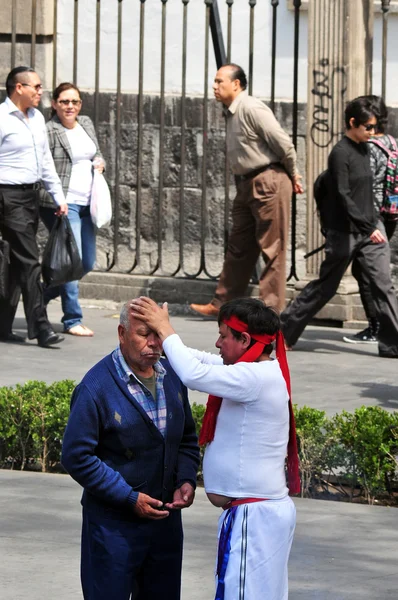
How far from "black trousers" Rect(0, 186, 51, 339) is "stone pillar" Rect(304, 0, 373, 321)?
7.85 ft

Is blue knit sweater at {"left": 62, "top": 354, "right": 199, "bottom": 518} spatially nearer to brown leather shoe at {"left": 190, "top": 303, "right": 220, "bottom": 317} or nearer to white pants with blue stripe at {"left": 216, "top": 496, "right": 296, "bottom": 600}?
white pants with blue stripe at {"left": 216, "top": 496, "right": 296, "bottom": 600}

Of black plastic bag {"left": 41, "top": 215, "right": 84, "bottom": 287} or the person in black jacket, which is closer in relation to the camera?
the person in black jacket

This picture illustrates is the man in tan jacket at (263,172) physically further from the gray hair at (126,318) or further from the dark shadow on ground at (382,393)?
the gray hair at (126,318)

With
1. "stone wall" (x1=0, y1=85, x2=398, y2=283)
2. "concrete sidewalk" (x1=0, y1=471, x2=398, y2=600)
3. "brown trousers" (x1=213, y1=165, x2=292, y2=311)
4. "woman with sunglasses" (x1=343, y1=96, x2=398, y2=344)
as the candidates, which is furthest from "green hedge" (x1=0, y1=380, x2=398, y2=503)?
"stone wall" (x1=0, y1=85, x2=398, y2=283)

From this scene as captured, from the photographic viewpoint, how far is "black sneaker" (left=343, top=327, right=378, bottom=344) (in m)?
11.0

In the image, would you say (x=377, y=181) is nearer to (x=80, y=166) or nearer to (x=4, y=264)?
(x=80, y=166)

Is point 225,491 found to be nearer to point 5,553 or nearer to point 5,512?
point 5,553

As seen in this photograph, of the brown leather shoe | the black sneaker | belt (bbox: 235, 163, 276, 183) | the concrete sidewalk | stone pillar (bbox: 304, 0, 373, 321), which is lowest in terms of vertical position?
the concrete sidewalk

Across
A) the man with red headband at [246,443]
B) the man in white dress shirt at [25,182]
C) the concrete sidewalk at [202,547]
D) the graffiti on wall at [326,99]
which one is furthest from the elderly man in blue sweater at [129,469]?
the graffiti on wall at [326,99]

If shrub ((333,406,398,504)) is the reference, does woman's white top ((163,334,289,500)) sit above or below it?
above

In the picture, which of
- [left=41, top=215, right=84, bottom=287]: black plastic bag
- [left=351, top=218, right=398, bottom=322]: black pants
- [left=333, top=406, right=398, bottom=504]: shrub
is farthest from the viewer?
[left=351, top=218, right=398, bottom=322]: black pants

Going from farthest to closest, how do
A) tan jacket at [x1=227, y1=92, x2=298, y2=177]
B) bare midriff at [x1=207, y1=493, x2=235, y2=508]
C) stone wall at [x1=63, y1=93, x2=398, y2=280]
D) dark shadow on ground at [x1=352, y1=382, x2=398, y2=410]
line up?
1. stone wall at [x1=63, y1=93, x2=398, y2=280]
2. tan jacket at [x1=227, y1=92, x2=298, y2=177]
3. dark shadow on ground at [x1=352, y1=382, x2=398, y2=410]
4. bare midriff at [x1=207, y1=493, x2=235, y2=508]

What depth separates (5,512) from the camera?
6340mm

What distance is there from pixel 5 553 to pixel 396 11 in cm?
797
